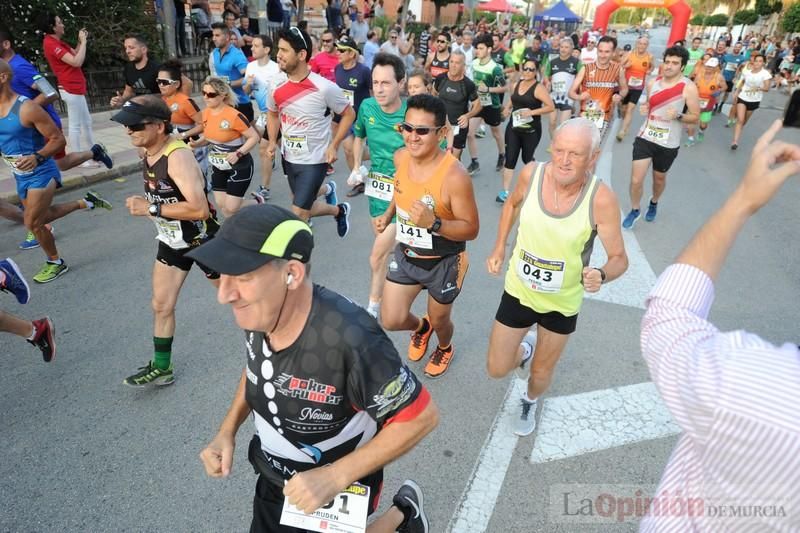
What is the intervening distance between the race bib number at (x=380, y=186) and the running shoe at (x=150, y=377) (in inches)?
85.8

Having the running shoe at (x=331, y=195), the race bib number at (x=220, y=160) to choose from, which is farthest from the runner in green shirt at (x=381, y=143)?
the running shoe at (x=331, y=195)

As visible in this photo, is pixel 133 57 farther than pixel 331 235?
Yes

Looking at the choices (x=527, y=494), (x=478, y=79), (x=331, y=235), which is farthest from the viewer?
(x=478, y=79)

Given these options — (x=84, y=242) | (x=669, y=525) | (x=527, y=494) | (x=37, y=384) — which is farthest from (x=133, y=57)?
(x=669, y=525)

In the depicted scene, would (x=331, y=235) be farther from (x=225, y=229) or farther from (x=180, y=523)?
(x=225, y=229)

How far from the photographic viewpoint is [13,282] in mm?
4191

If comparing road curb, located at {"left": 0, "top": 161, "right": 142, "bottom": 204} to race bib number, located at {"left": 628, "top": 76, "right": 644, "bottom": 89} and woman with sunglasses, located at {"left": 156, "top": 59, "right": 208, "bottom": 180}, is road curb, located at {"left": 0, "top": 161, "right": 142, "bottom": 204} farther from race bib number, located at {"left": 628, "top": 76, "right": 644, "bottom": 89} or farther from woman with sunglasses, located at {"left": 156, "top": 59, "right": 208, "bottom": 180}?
race bib number, located at {"left": 628, "top": 76, "right": 644, "bottom": 89}

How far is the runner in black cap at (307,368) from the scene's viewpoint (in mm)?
1531

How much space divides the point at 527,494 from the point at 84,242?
537cm

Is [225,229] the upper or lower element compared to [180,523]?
upper

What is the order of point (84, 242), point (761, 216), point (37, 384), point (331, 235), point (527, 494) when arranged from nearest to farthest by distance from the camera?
point (527, 494), point (37, 384), point (84, 242), point (331, 235), point (761, 216)

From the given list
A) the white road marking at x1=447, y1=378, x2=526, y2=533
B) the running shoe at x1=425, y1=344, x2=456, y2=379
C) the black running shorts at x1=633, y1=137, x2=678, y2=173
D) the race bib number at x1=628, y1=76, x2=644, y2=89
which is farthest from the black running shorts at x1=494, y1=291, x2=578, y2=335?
the race bib number at x1=628, y1=76, x2=644, y2=89

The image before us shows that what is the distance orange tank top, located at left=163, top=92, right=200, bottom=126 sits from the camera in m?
6.11

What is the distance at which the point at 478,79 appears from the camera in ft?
29.1
